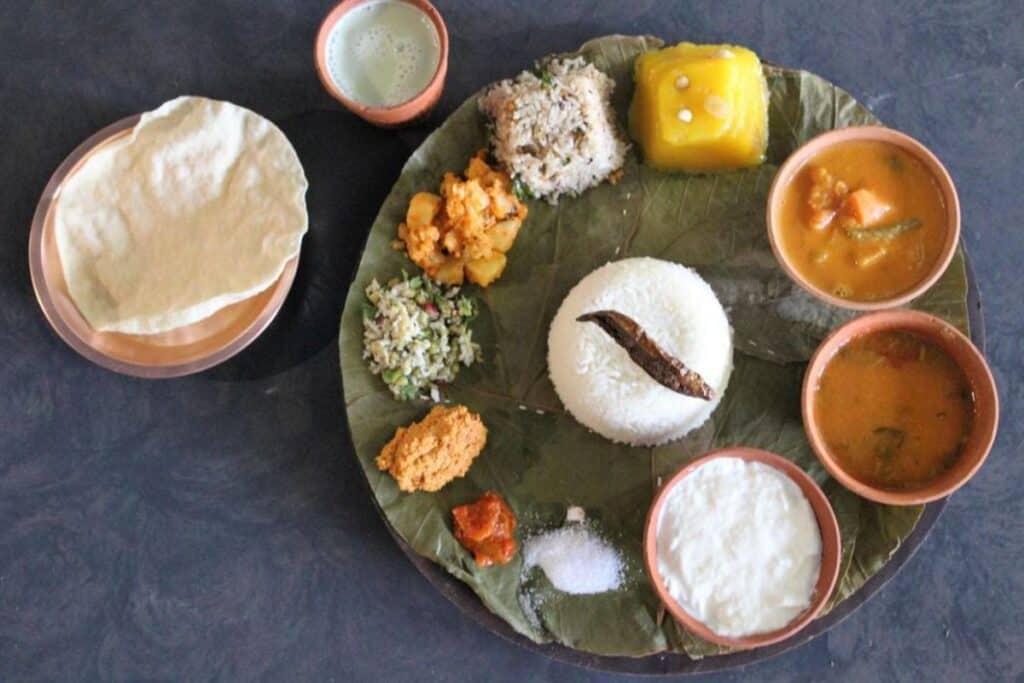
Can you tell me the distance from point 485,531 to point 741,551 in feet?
2.29

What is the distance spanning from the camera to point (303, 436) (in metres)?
3.08

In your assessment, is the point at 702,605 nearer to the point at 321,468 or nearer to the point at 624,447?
the point at 624,447

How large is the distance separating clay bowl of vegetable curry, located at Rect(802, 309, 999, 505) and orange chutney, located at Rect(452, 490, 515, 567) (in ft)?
2.88

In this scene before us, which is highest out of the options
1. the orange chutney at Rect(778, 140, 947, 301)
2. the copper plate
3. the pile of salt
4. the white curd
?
the orange chutney at Rect(778, 140, 947, 301)

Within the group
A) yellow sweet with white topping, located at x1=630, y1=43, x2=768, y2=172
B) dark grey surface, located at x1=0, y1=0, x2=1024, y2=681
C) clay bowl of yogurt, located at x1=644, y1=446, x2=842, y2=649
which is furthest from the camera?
dark grey surface, located at x1=0, y1=0, x2=1024, y2=681

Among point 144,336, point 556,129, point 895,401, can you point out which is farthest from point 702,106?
point 144,336

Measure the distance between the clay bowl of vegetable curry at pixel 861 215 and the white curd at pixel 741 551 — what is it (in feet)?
1.83

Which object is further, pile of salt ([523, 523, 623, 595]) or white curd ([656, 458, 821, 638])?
pile of salt ([523, 523, 623, 595])

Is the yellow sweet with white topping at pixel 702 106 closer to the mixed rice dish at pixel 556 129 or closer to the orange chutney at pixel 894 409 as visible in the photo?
the mixed rice dish at pixel 556 129

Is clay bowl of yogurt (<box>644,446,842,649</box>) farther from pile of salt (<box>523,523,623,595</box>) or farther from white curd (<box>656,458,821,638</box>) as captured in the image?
pile of salt (<box>523,523,623,595</box>)

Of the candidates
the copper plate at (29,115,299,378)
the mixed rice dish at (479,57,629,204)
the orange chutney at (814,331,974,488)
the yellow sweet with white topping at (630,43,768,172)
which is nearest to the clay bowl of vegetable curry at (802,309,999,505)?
the orange chutney at (814,331,974,488)

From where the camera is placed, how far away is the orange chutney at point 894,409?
270 cm

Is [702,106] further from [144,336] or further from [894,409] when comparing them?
[144,336]

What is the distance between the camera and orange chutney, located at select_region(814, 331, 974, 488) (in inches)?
106
